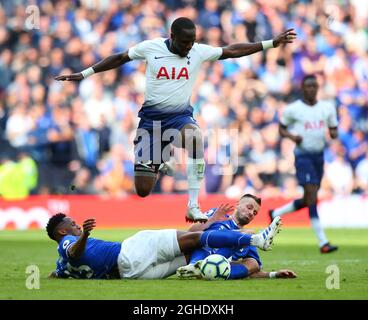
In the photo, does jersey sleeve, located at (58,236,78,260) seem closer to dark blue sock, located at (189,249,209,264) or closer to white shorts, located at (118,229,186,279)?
white shorts, located at (118,229,186,279)

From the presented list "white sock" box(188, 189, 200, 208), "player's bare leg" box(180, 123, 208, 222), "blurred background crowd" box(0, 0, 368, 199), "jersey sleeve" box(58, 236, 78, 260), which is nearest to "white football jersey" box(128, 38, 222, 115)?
"player's bare leg" box(180, 123, 208, 222)

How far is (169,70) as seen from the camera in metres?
13.5

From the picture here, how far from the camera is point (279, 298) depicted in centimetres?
992

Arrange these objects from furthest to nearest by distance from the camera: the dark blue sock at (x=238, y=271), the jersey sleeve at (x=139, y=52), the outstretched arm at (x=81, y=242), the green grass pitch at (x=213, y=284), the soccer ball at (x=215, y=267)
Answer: the jersey sleeve at (x=139, y=52)
the dark blue sock at (x=238, y=271)
the soccer ball at (x=215, y=267)
the outstretched arm at (x=81, y=242)
the green grass pitch at (x=213, y=284)

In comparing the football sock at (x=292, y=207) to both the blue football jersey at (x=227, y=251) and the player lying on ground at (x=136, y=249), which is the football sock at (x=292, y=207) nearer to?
the blue football jersey at (x=227, y=251)

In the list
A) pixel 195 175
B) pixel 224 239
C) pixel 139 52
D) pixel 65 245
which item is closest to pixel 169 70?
pixel 139 52

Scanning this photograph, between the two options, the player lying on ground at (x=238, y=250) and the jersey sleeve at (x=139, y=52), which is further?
the jersey sleeve at (x=139, y=52)

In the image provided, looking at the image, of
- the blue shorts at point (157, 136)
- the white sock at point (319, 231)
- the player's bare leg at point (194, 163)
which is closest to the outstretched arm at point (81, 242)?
the player's bare leg at point (194, 163)

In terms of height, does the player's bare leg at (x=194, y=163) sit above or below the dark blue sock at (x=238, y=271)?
above

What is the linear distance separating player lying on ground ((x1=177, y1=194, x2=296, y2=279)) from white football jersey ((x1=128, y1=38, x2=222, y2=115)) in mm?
2110

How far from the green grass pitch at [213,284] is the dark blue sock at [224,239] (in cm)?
41

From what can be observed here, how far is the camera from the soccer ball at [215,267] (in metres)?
11.5

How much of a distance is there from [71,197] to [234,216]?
1206 cm

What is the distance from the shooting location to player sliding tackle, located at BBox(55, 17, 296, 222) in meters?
13.3
